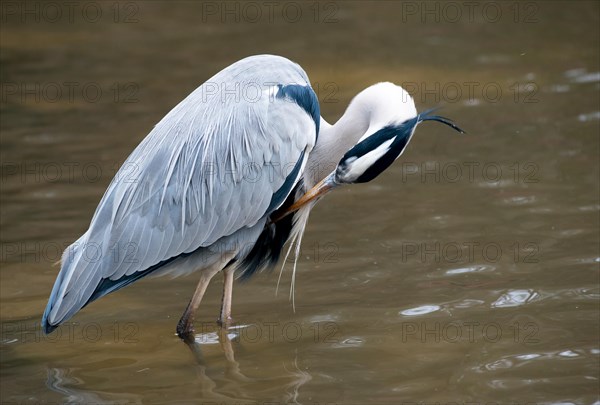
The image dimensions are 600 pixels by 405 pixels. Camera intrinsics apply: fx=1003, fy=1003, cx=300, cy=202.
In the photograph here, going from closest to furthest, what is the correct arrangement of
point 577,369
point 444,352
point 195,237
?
1. point 577,369
2. point 444,352
3. point 195,237

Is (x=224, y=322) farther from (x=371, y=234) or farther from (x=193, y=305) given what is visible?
(x=371, y=234)

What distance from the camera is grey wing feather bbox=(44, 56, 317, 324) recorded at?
586cm

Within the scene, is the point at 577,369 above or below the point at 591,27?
below

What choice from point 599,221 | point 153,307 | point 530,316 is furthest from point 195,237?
point 599,221

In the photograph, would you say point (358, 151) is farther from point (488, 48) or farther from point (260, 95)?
point (488, 48)

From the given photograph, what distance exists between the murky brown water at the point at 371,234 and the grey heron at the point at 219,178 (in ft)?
1.55

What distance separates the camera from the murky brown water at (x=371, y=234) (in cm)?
541

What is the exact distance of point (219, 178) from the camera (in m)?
6.02

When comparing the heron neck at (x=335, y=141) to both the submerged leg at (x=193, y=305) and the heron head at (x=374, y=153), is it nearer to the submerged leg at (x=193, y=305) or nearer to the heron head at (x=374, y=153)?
the heron head at (x=374, y=153)

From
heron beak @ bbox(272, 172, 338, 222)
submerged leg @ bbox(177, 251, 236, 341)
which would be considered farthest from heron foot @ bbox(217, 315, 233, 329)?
heron beak @ bbox(272, 172, 338, 222)

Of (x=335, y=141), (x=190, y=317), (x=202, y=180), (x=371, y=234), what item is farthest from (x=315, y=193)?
(x=371, y=234)

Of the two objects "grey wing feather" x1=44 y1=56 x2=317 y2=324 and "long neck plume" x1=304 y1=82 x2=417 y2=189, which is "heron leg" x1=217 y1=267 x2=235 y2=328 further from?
"long neck plume" x1=304 y1=82 x2=417 y2=189

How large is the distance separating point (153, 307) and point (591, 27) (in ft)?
26.0

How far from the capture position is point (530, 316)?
5887 mm
